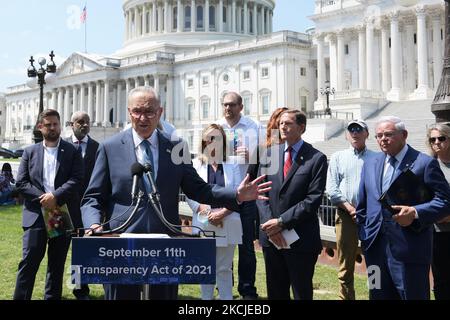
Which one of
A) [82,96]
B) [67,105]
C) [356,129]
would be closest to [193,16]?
[82,96]

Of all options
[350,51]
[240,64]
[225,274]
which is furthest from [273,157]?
[240,64]

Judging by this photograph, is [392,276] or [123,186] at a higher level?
[123,186]

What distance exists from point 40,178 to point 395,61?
155 ft

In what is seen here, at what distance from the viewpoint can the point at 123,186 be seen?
4.28 m

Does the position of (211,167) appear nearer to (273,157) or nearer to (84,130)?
(273,157)

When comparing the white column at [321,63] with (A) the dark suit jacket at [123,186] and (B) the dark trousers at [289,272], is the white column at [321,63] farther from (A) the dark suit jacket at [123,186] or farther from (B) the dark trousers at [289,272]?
(A) the dark suit jacket at [123,186]

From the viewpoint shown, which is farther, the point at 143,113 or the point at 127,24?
the point at 127,24

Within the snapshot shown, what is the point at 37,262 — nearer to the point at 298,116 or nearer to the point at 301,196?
the point at 301,196

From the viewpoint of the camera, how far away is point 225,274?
662 centimetres

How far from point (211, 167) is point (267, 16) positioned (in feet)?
308

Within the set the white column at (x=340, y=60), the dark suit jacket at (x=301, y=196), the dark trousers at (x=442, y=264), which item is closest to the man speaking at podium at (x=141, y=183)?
the dark suit jacket at (x=301, y=196)

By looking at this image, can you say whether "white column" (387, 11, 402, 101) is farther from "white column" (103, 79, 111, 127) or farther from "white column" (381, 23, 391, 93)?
"white column" (103, 79, 111, 127)

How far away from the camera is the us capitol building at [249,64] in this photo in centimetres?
4881

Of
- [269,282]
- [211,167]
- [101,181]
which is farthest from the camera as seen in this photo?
[211,167]
